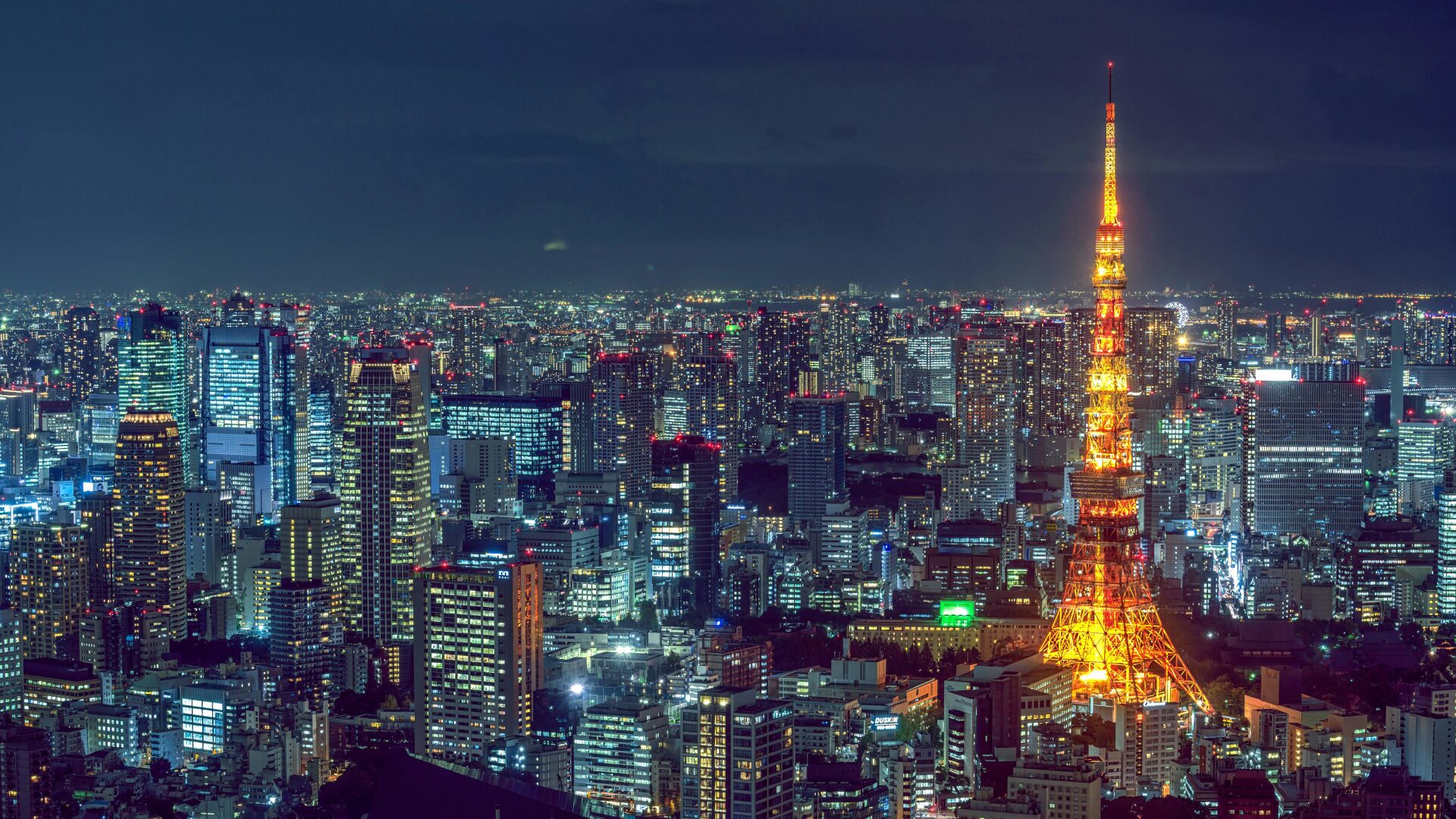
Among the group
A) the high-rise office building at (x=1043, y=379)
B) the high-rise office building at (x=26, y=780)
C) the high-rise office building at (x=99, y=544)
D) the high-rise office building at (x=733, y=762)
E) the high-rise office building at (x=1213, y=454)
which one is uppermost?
the high-rise office building at (x=1043, y=379)

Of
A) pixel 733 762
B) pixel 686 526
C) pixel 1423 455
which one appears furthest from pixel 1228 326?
pixel 733 762

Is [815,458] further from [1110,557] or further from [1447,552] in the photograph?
[1110,557]

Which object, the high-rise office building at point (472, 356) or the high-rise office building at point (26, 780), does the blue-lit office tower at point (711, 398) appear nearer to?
the high-rise office building at point (472, 356)

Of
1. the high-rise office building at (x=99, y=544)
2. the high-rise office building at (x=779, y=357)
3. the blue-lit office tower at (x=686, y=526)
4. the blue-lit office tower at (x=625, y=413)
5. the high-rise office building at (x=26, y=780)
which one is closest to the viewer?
the high-rise office building at (x=26, y=780)

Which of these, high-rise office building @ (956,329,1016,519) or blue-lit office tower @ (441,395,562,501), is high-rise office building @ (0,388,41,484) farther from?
high-rise office building @ (956,329,1016,519)

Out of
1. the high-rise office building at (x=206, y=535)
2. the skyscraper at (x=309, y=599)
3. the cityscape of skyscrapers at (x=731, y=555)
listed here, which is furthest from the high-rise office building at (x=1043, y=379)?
the high-rise office building at (x=206, y=535)
